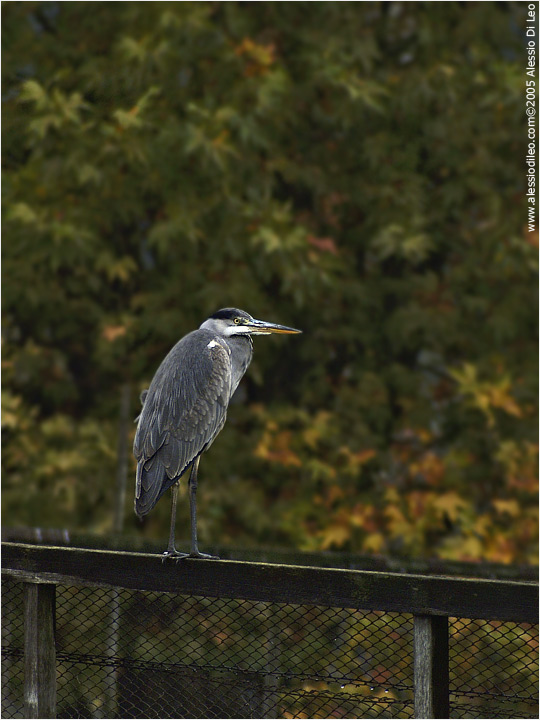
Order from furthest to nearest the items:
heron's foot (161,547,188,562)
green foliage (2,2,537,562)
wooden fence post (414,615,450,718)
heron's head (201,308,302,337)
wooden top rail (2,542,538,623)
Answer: green foliage (2,2,537,562)
heron's head (201,308,302,337)
heron's foot (161,547,188,562)
wooden fence post (414,615,450,718)
wooden top rail (2,542,538,623)

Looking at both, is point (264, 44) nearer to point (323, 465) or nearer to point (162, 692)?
point (323, 465)

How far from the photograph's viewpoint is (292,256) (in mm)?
6090

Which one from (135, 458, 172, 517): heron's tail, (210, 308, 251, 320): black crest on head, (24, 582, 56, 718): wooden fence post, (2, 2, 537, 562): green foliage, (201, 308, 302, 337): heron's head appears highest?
(2, 2, 537, 562): green foliage

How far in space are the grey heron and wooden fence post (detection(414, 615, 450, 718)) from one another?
920 millimetres

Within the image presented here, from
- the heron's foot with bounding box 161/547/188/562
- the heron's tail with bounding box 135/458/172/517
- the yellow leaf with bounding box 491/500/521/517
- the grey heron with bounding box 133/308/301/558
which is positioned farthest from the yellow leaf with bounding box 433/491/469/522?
the heron's foot with bounding box 161/547/188/562

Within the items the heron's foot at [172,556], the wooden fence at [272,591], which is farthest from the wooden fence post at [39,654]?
the heron's foot at [172,556]

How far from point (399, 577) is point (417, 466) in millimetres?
4014

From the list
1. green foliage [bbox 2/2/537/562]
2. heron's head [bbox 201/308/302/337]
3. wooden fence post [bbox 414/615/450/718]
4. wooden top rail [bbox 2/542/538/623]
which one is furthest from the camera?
green foliage [bbox 2/2/537/562]

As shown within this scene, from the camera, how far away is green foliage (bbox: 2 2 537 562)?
240 inches

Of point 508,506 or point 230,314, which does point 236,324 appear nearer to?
point 230,314

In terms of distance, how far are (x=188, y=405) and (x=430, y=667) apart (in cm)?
138

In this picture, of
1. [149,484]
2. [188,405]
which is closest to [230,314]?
[188,405]

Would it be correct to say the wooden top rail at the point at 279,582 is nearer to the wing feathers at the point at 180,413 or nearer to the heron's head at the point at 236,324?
the wing feathers at the point at 180,413

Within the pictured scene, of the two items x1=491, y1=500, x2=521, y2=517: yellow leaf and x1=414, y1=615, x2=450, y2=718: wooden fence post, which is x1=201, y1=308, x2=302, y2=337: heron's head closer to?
x1=414, y1=615, x2=450, y2=718: wooden fence post
